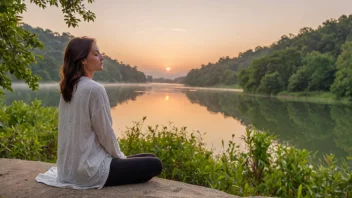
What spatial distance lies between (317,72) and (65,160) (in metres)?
50.0

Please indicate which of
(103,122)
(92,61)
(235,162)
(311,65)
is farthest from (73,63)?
(311,65)

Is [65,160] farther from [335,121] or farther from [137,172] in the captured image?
[335,121]

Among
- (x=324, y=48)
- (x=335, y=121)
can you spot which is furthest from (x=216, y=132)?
(x=324, y=48)

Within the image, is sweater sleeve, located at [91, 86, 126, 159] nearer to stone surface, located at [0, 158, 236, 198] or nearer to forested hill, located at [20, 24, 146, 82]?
stone surface, located at [0, 158, 236, 198]

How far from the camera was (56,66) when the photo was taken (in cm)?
7231

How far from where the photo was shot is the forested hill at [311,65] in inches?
1800

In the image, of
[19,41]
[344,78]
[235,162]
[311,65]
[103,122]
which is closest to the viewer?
[103,122]

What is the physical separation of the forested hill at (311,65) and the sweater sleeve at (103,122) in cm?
4153

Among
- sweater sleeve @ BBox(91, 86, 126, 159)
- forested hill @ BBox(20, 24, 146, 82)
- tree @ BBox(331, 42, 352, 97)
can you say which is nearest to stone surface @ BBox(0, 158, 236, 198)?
sweater sleeve @ BBox(91, 86, 126, 159)

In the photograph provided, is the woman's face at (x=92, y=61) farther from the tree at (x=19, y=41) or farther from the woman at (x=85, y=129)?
the tree at (x=19, y=41)

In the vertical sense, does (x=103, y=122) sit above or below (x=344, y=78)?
below

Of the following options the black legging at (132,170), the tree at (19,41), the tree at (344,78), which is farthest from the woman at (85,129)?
the tree at (344,78)

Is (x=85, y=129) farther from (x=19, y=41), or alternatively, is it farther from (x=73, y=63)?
(x=19, y=41)

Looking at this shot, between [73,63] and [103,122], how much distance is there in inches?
22.3
